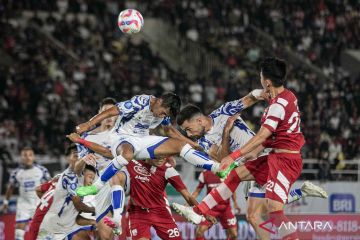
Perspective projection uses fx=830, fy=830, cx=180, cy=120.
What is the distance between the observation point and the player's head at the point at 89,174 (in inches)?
522

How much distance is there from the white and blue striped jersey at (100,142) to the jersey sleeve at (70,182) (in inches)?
15.6

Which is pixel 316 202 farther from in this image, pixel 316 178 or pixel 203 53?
pixel 203 53

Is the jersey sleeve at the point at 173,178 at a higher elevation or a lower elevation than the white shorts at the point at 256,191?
higher

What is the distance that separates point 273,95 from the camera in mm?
10688

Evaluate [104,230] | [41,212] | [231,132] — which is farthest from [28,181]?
[231,132]

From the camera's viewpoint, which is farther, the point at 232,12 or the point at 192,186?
Answer: the point at 232,12

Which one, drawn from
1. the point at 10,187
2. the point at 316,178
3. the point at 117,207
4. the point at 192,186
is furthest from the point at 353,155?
the point at 117,207

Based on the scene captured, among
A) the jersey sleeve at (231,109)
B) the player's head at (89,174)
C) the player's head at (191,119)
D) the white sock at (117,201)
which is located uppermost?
the jersey sleeve at (231,109)

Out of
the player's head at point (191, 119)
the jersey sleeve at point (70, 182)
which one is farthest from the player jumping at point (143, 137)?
the jersey sleeve at point (70, 182)

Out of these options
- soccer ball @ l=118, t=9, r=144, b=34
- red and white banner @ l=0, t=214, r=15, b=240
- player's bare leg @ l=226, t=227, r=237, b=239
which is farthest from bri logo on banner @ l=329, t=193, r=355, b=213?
soccer ball @ l=118, t=9, r=144, b=34

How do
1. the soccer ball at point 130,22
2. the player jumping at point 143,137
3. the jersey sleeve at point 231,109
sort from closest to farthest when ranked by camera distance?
the player jumping at point 143,137 < the jersey sleeve at point 231,109 < the soccer ball at point 130,22

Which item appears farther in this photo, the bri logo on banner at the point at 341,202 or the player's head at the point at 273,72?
the bri logo on banner at the point at 341,202

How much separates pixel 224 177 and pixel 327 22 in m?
22.7

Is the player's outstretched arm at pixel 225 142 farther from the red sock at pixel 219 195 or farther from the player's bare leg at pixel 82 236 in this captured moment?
the player's bare leg at pixel 82 236
